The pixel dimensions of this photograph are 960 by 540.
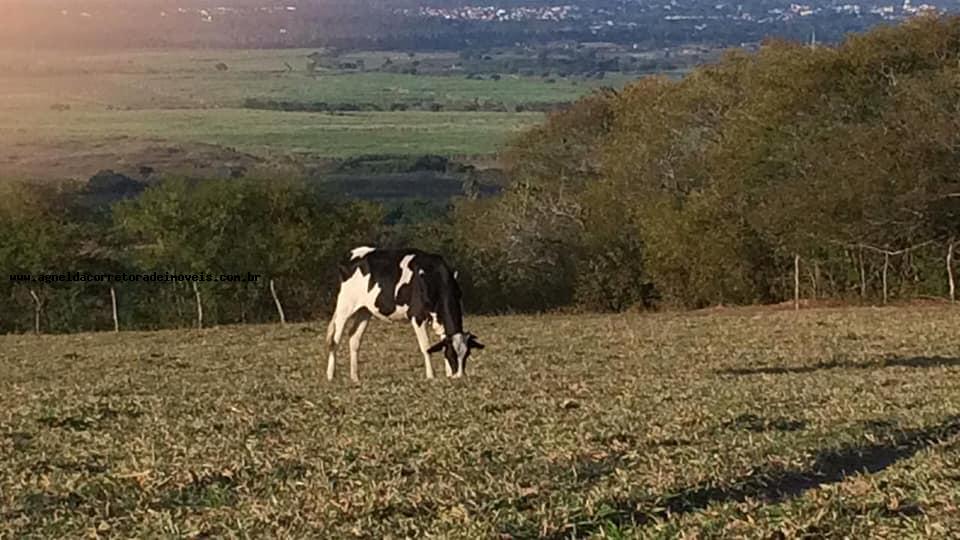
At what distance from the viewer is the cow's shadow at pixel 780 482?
7.43 m

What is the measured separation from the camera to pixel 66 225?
157 feet

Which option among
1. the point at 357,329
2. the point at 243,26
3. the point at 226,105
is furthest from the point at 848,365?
the point at 243,26

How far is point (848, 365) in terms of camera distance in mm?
19172

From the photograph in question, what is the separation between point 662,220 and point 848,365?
28.5 meters

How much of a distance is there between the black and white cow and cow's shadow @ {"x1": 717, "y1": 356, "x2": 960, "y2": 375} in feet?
12.4

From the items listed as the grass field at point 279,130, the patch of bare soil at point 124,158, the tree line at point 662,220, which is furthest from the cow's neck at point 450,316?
the grass field at point 279,130

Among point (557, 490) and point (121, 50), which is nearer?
point (557, 490)

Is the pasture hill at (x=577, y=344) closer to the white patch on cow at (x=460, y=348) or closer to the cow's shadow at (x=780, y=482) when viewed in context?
the cow's shadow at (x=780, y=482)

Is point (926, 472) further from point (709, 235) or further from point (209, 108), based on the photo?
point (209, 108)

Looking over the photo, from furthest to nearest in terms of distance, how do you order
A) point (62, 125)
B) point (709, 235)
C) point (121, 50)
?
point (121, 50)
point (62, 125)
point (709, 235)

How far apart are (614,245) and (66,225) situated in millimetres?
20403

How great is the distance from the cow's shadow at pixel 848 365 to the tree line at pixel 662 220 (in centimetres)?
1884

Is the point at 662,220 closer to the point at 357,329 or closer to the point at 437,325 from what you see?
the point at 357,329

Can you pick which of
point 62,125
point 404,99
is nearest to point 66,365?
point 62,125
